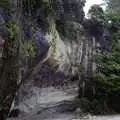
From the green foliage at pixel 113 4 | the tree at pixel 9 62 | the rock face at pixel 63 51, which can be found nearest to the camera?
the tree at pixel 9 62

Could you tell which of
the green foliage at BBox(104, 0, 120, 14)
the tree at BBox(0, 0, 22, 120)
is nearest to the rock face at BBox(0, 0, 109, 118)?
the tree at BBox(0, 0, 22, 120)

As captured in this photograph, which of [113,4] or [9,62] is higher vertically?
[113,4]

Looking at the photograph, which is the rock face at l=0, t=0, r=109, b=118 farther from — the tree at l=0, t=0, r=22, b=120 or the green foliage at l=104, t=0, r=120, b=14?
the green foliage at l=104, t=0, r=120, b=14

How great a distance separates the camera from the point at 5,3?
5.12 metres

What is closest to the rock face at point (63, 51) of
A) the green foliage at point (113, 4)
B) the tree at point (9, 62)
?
the tree at point (9, 62)

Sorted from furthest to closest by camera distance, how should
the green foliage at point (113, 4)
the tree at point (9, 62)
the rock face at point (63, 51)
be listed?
the green foliage at point (113, 4) → the rock face at point (63, 51) → the tree at point (9, 62)

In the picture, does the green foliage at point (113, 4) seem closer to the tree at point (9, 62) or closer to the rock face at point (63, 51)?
the rock face at point (63, 51)

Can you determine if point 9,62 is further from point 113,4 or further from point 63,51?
point 113,4

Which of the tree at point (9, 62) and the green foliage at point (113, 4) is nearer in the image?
the tree at point (9, 62)

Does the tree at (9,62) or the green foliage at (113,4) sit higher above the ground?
the green foliage at (113,4)

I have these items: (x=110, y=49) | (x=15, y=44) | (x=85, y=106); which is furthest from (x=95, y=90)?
(x=15, y=44)

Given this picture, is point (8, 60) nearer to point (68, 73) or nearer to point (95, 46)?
point (68, 73)

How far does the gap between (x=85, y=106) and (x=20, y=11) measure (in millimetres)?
4312

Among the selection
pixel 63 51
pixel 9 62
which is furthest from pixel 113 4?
pixel 9 62
